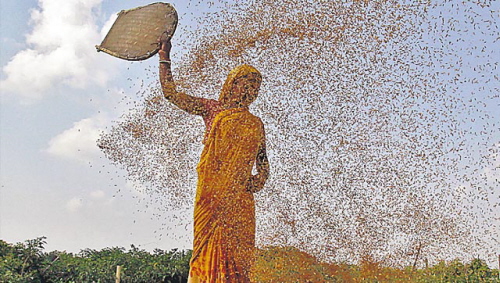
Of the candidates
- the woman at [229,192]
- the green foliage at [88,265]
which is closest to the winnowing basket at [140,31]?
the woman at [229,192]

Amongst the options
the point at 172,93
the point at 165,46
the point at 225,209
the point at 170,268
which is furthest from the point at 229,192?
the point at 170,268

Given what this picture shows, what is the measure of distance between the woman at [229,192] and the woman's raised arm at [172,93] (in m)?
0.21

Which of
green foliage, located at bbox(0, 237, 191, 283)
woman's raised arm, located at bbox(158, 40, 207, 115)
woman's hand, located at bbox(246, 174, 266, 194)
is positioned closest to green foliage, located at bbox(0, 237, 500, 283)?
green foliage, located at bbox(0, 237, 191, 283)

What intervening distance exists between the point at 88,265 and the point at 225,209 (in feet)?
14.0

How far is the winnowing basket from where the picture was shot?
14.3ft

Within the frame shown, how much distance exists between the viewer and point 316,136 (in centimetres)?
370

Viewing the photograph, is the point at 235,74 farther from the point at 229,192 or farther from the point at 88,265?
the point at 88,265

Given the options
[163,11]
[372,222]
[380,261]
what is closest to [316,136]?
[372,222]

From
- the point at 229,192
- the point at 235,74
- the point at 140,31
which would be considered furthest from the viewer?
the point at 140,31

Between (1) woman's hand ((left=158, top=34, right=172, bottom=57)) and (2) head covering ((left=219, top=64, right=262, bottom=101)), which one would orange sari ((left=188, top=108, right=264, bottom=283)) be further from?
(1) woman's hand ((left=158, top=34, right=172, bottom=57))

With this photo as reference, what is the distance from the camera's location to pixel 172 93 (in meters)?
4.23

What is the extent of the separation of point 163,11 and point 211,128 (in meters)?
1.15

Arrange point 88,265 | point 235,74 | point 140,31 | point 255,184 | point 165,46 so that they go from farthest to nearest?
point 88,265, point 140,31, point 165,46, point 235,74, point 255,184

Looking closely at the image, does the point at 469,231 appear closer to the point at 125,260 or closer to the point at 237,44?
the point at 237,44
